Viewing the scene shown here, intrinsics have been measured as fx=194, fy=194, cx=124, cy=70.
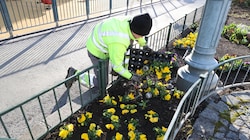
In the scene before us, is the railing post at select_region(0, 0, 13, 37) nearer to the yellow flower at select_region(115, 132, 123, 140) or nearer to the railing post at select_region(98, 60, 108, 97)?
the railing post at select_region(98, 60, 108, 97)

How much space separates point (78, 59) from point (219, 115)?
12.3 feet

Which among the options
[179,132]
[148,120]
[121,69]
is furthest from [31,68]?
[179,132]

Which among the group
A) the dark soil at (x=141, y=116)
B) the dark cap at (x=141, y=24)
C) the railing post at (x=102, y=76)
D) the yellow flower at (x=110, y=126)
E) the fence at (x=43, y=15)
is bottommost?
the fence at (x=43, y=15)

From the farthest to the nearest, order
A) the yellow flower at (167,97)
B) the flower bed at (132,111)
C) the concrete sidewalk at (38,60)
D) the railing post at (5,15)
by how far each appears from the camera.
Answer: the railing post at (5,15) < the concrete sidewalk at (38,60) < the yellow flower at (167,97) < the flower bed at (132,111)

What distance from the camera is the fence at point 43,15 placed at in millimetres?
6633

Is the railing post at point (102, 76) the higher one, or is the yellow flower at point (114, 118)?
the railing post at point (102, 76)

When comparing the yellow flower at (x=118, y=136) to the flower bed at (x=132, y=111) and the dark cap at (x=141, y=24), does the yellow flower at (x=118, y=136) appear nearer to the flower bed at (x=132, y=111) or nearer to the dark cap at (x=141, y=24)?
A: the flower bed at (x=132, y=111)

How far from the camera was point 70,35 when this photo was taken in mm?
7059

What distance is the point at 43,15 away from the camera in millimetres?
8906

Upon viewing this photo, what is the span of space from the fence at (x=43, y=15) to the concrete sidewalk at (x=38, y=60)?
587 mm

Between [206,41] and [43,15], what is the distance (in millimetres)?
7880

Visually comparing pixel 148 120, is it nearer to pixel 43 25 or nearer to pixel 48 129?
pixel 48 129

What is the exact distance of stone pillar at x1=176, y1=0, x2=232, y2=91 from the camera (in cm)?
298

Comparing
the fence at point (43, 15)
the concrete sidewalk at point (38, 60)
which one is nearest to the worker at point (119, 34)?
the concrete sidewalk at point (38, 60)
